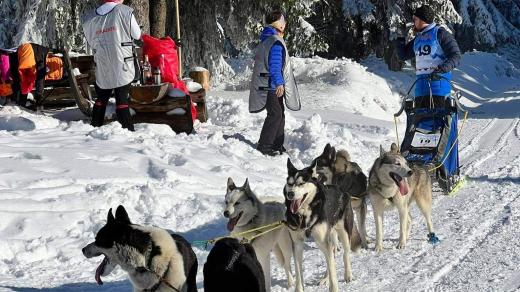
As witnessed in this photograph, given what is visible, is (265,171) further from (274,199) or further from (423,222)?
(274,199)

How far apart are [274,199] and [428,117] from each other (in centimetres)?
277

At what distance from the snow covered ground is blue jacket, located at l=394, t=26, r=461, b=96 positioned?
1.15m

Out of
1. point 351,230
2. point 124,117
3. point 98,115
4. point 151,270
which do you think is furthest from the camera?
point 98,115

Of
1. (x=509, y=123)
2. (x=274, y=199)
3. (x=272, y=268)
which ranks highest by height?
(x=274, y=199)

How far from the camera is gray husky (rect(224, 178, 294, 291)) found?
4352 millimetres

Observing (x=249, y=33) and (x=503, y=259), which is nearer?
(x=503, y=259)

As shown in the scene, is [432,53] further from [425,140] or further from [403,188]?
[403,188]

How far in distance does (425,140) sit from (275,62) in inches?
86.2

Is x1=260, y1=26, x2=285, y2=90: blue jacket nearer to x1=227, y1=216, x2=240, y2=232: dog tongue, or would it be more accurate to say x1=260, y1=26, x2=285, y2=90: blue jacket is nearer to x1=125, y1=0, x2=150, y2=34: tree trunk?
x1=125, y1=0, x2=150, y2=34: tree trunk

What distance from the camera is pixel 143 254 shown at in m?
3.37

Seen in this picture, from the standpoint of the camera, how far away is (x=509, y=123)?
498 inches

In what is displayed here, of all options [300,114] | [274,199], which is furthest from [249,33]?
[274,199]

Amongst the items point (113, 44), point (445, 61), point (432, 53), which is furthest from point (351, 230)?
point (113, 44)

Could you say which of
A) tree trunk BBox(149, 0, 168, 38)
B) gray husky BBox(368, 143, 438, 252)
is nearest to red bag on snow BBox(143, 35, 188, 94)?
tree trunk BBox(149, 0, 168, 38)
